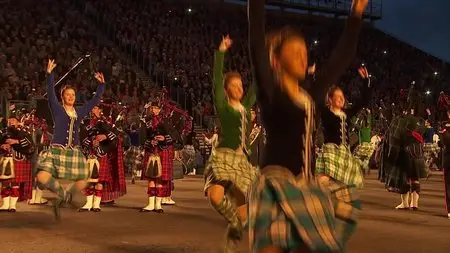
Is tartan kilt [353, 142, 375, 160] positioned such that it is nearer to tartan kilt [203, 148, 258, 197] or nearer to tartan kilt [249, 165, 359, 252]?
tartan kilt [203, 148, 258, 197]

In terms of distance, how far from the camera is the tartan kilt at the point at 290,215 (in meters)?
3.42

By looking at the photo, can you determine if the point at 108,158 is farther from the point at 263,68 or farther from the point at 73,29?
the point at 73,29

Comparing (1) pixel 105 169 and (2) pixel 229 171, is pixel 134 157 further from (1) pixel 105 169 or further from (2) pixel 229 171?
(2) pixel 229 171

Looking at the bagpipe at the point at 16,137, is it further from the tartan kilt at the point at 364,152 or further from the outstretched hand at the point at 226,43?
the outstretched hand at the point at 226,43

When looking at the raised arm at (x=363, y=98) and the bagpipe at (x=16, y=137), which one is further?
the bagpipe at (x=16, y=137)

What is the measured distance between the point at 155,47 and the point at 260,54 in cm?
3039

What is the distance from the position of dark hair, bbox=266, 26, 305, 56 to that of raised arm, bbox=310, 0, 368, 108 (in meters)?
0.21

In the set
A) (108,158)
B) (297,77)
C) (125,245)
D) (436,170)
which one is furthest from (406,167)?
(436,170)

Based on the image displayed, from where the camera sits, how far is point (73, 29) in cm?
3203

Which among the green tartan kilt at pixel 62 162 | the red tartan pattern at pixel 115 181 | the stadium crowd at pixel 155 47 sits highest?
the stadium crowd at pixel 155 47

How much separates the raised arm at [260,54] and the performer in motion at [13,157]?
28.7ft

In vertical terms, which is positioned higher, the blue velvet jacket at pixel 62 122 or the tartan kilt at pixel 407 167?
the blue velvet jacket at pixel 62 122

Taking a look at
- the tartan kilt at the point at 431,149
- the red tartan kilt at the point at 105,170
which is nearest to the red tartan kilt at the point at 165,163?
the red tartan kilt at the point at 105,170

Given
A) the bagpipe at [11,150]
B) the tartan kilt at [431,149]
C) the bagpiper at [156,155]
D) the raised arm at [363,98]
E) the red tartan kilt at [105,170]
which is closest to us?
the raised arm at [363,98]
